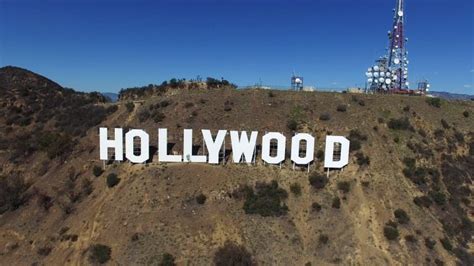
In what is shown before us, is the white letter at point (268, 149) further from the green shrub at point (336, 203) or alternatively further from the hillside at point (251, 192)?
the green shrub at point (336, 203)

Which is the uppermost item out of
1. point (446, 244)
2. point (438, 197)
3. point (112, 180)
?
point (112, 180)

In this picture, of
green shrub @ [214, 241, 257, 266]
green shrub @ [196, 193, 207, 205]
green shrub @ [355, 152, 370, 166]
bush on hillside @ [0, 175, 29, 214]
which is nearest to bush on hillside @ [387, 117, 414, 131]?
green shrub @ [355, 152, 370, 166]

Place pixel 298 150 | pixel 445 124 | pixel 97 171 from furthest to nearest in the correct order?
1. pixel 445 124
2. pixel 97 171
3. pixel 298 150

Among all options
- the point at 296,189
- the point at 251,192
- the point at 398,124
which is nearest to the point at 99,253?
the point at 251,192

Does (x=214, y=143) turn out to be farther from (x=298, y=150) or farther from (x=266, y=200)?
(x=298, y=150)

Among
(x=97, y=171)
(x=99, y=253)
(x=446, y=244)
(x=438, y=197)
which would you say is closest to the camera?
(x=99, y=253)

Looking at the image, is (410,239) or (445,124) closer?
(410,239)

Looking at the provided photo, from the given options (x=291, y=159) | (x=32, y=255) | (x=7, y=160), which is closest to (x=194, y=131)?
(x=291, y=159)
